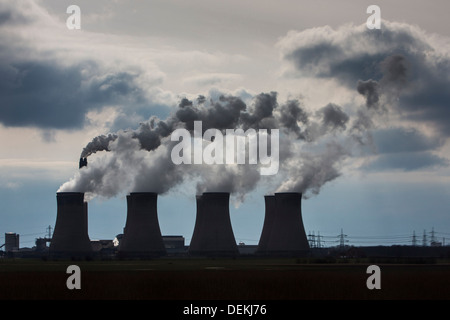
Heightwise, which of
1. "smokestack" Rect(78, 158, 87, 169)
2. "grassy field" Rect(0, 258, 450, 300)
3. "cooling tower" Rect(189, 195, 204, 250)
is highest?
"smokestack" Rect(78, 158, 87, 169)

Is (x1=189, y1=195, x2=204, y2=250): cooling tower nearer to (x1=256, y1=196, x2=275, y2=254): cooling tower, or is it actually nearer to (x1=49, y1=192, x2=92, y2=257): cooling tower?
(x1=256, y1=196, x2=275, y2=254): cooling tower

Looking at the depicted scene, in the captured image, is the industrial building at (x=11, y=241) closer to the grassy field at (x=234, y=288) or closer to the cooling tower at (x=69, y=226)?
the cooling tower at (x=69, y=226)

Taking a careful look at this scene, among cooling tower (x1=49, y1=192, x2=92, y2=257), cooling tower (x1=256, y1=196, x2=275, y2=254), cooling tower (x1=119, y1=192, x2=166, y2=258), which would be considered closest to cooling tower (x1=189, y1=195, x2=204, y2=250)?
cooling tower (x1=119, y1=192, x2=166, y2=258)

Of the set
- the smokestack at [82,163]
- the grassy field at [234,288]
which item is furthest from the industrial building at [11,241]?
the grassy field at [234,288]

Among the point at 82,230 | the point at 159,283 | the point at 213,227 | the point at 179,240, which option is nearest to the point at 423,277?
the point at 159,283

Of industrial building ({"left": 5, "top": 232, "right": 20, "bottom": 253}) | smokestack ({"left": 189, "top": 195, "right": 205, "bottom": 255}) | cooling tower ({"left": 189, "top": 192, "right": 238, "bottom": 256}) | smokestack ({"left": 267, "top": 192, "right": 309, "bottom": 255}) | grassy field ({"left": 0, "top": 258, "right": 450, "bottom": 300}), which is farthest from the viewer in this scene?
industrial building ({"left": 5, "top": 232, "right": 20, "bottom": 253})
